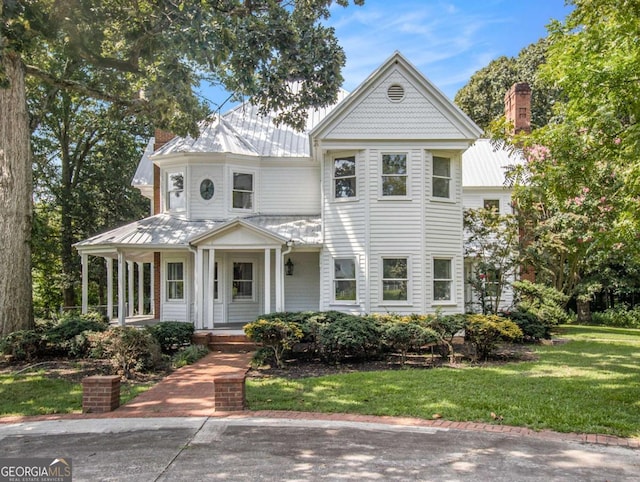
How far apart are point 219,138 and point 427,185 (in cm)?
748

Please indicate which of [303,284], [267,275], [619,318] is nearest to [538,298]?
[619,318]

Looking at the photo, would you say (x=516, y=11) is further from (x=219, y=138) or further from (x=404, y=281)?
(x=219, y=138)

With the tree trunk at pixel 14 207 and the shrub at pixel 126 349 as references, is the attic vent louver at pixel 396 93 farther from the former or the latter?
the tree trunk at pixel 14 207

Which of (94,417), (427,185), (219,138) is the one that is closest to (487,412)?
(94,417)

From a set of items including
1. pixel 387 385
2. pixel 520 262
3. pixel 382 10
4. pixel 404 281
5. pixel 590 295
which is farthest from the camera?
pixel 590 295

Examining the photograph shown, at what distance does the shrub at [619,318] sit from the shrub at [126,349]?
811 inches

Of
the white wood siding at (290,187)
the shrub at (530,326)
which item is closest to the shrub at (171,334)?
the white wood siding at (290,187)

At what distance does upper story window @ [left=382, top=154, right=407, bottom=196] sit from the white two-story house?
31mm

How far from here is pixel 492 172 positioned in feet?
76.8

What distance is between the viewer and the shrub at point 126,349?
1038cm

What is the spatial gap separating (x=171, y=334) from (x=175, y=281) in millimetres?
4443

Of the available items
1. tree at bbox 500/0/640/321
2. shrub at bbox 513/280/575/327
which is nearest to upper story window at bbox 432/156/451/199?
tree at bbox 500/0/640/321

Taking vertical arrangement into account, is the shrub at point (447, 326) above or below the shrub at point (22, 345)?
above

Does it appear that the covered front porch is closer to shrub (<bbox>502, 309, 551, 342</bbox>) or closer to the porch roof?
the porch roof
